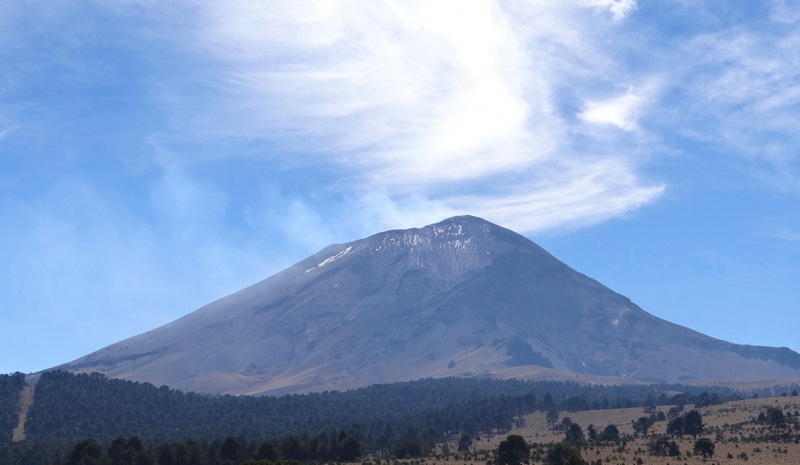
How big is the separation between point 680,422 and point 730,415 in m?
30.9

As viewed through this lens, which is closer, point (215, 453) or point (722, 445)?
point (722, 445)

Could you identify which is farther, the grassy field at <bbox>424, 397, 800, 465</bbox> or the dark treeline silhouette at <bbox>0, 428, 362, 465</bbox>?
the dark treeline silhouette at <bbox>0, 428, 362, 465</bbox>

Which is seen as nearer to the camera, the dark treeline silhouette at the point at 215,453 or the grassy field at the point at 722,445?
the grassy field at the point at 722,445

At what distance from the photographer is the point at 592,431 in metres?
A: 154

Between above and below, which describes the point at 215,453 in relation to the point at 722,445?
above

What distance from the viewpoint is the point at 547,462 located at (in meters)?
96.4

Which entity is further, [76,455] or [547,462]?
[76,455]

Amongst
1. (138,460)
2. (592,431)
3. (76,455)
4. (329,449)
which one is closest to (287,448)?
(329,449)

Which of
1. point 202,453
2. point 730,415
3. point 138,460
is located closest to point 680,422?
point 730,415

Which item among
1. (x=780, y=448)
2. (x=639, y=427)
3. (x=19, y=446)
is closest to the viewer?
(x=780, y=448)

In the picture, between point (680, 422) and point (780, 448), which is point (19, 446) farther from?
point (780, 448)

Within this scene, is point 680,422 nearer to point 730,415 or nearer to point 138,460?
point 730,415

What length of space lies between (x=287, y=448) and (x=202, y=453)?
44.2 feet

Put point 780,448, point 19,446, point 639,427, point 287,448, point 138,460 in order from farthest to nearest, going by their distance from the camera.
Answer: point 19,446
point 639,427
point 287,448
point 138,460
point 780,448
